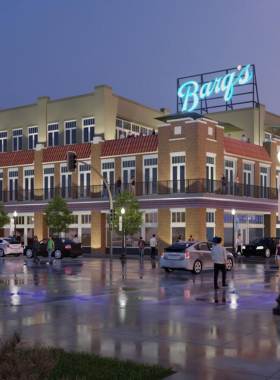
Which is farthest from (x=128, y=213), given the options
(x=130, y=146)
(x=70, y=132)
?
(x=70, y=132)

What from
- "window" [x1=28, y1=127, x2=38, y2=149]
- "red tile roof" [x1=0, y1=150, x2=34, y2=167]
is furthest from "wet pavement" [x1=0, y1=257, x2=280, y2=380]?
"window" [x1=28, y1=127, x2=38, y2=149]

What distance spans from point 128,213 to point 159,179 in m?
4.13

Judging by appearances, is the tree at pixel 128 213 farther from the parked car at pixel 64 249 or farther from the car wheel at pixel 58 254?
A: the car wheel at pixel 58 254

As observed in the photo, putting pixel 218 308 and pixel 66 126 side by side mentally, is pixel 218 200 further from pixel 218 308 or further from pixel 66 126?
pixel 218 308

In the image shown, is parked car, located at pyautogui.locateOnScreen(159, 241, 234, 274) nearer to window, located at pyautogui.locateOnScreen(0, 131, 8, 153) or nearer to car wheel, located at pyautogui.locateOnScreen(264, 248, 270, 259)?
car wheel, located at pyautogui.locateOnScreen(264, 248, 270, 259)

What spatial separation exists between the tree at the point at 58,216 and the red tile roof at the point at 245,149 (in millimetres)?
14238

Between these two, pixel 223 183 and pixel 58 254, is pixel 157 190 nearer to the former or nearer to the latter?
pixel 223 183

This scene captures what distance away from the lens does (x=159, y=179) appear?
43375 mm

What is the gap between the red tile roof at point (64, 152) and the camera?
48125 millimetres

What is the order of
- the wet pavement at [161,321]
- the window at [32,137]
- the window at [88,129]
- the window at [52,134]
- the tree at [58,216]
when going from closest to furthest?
the wet pavement at [161,321]
the tree at [58,216]
the window at [88,129]
the window at [52,134]
the window at [32,137]

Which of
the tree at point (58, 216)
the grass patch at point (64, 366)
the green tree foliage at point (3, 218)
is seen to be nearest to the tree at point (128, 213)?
the tree at point (58, 216)

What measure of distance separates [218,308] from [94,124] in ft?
122

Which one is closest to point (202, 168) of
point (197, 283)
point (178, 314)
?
point (197, 283)

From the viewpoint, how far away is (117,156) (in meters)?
46.3
